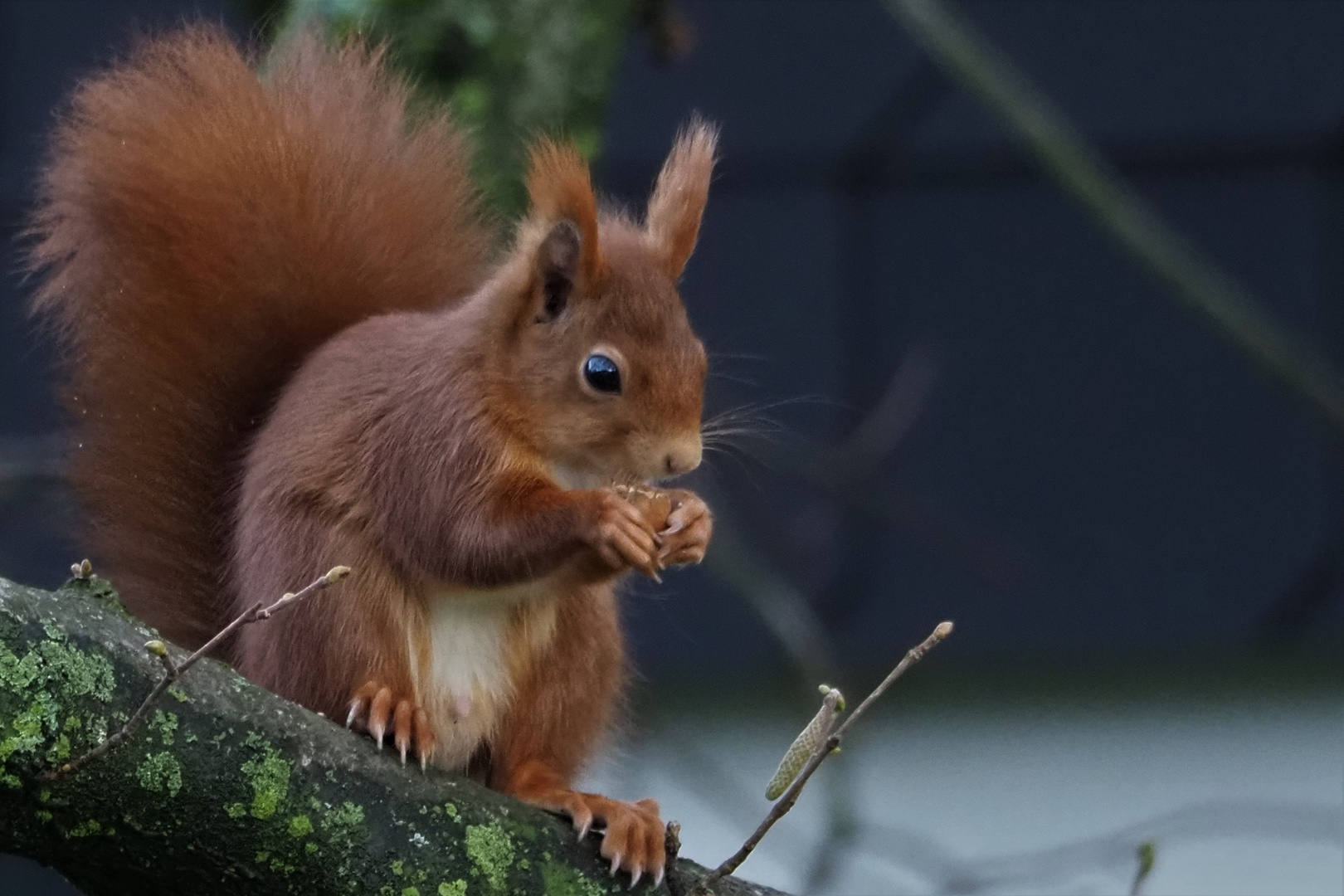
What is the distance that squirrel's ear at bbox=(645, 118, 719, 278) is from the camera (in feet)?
5.23

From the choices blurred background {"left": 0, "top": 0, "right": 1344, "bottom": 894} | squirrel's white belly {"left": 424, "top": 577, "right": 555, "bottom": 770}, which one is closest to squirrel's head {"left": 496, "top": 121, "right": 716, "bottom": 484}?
squirrel's white belly {"left": 424, "top": 577, "right": 555, "bottom": 770}

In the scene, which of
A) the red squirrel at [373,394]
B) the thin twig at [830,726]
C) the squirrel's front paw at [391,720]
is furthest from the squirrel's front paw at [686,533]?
the thin twig at [830,726]

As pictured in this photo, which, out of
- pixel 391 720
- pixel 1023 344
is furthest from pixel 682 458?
pixel 1023 344

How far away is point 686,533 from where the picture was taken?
4.60 ft

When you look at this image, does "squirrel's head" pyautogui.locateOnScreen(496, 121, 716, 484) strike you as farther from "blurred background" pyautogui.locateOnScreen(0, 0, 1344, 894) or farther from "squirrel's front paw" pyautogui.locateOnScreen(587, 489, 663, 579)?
"blurred background" pyautogui.locateOnScreen(0, 0, 1344, 894)

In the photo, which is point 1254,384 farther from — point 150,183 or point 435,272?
point 150,183

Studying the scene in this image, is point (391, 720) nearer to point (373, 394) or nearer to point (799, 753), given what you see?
point (373, 394)

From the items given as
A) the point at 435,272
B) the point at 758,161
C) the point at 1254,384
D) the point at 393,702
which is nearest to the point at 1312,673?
the point at 1254,384

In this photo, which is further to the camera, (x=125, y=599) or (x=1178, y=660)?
(x=1178, y=660)

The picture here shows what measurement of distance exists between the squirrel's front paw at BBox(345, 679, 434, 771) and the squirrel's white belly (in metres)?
0.08

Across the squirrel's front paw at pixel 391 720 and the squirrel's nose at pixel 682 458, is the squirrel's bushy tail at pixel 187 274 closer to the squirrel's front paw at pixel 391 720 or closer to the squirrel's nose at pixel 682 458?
the squirrel's front paw at pixel 391 720

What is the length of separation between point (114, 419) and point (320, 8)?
22.4 inches

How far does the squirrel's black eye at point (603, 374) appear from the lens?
4.81 feet

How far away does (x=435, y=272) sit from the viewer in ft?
5.86
